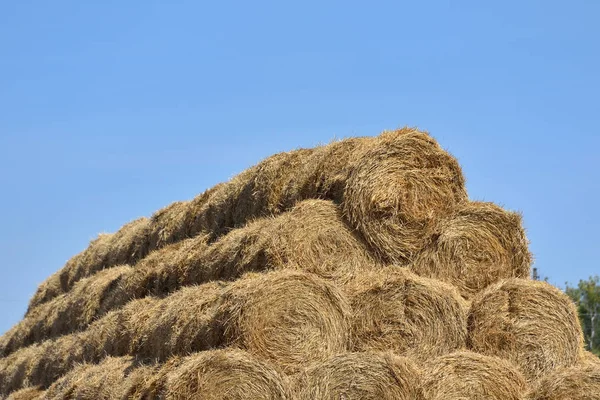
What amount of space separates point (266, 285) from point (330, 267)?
93cm

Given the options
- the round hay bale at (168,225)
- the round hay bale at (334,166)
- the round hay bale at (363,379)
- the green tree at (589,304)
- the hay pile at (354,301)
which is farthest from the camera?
the green tree at (589,304)

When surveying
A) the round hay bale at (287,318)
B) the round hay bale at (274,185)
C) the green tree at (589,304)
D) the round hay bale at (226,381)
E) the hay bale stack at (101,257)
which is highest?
the green tree at (589,304)

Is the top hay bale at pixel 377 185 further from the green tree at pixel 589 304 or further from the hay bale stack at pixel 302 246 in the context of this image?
the green tree at pixel 589 304

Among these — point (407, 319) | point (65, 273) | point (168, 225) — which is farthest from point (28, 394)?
point (407, 319)

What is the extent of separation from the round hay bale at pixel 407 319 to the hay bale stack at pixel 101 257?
236 inches

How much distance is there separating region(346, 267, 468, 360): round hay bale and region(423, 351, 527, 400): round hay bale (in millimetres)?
348

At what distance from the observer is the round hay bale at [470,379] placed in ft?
27.8

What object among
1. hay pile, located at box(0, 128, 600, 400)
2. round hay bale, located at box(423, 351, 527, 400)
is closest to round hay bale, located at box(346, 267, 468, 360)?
hay pile, located at box(0, 128, 600, 400)

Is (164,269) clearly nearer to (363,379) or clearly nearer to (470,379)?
(363,379)

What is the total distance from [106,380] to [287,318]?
2937 mm

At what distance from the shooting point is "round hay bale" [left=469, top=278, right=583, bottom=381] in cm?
910

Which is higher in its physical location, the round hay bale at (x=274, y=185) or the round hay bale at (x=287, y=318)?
the round hay bale at (x=274, y=185)

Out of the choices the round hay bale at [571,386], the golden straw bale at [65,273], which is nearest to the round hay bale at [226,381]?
the round hay bale at [571,386]

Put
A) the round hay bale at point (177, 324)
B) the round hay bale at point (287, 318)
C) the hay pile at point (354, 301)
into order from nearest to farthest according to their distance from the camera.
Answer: the hay pile at point (354, 301)
the round hay bale at point (287, 318)
the round hay bale at point (177, 324)
